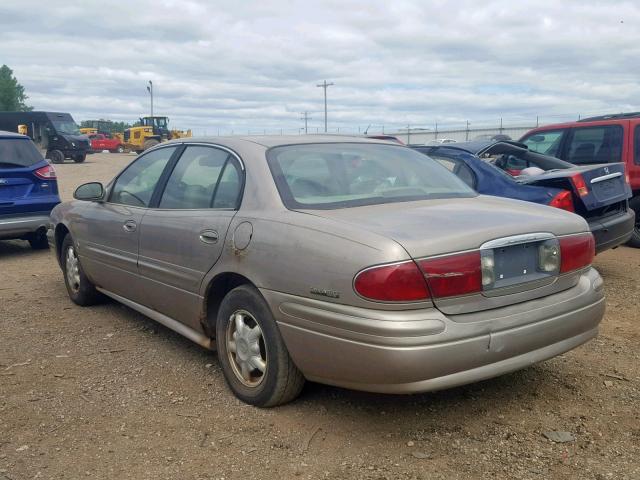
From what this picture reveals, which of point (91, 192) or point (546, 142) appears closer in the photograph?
point (91, 192)

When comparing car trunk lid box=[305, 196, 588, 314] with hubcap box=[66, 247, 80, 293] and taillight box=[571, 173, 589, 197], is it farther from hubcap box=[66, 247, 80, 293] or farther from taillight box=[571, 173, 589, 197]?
hubcap box=[66, 247, 80, 293]

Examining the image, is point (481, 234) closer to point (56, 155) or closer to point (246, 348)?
point (246, 348)

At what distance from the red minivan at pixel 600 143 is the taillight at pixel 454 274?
572cm

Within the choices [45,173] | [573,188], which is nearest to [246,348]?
[573,188]

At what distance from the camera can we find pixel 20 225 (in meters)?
8.14

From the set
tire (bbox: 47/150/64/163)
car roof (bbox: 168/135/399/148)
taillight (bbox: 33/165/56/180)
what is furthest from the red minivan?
tire (bbox: 47/150/64/163)

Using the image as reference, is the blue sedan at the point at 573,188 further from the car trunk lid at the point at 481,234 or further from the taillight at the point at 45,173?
the taillight at the point at 45,173

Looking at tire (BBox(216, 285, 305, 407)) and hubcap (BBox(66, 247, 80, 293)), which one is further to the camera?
hubcap (BBox(66, 247, 80, 293))

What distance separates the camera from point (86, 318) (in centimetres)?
541

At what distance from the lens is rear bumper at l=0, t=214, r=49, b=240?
8.04m

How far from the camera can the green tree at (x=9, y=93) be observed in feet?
271

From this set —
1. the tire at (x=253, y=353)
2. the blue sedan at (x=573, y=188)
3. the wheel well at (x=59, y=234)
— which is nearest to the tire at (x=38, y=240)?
the wheel well at (x=59, y=234)

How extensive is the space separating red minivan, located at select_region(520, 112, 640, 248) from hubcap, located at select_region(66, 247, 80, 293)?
6114mm

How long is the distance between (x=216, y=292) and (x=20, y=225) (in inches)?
211
